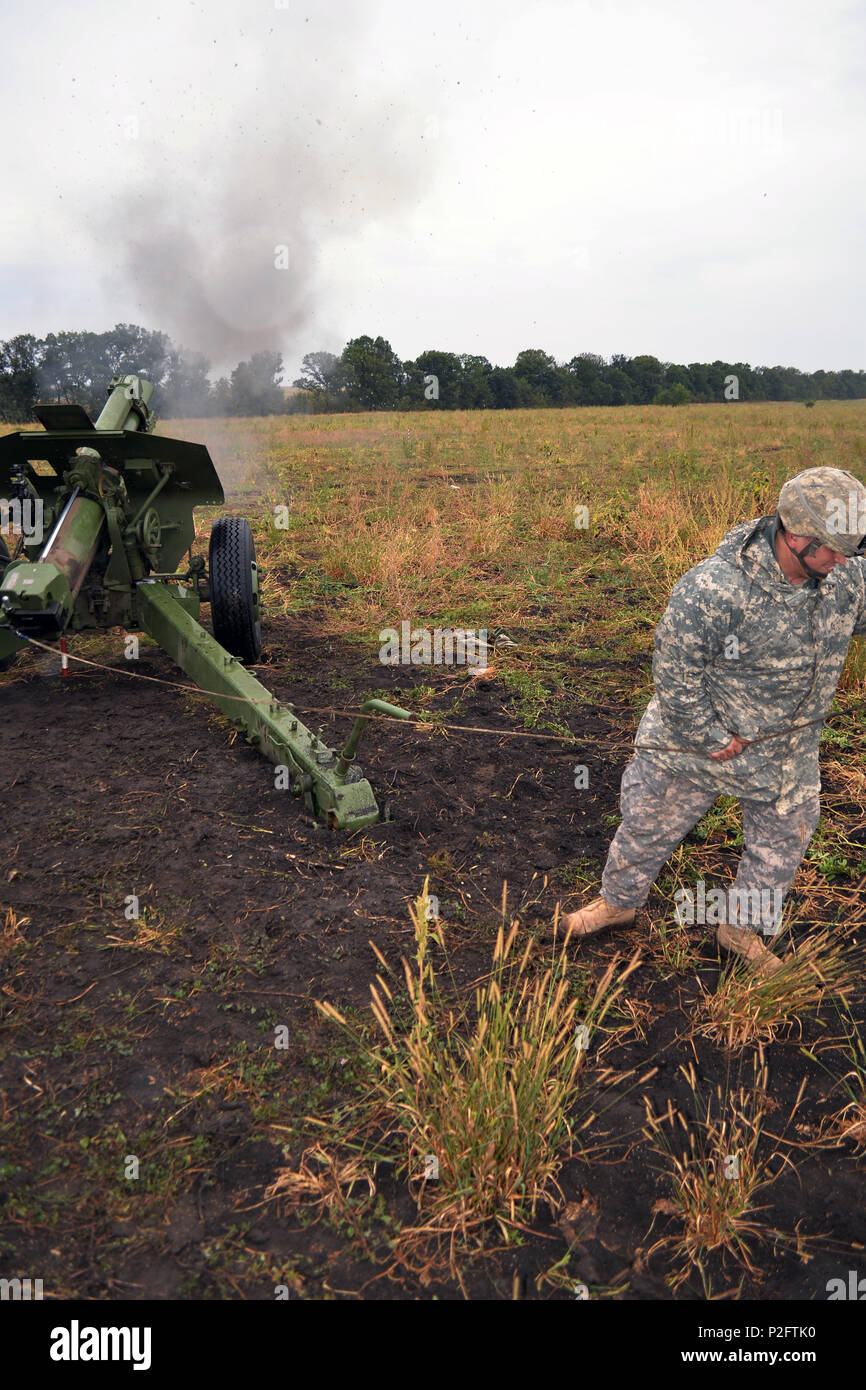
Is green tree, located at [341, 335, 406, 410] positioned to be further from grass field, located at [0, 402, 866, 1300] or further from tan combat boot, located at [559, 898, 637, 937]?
tan combat boot, located at [559, 898, 637, 937]

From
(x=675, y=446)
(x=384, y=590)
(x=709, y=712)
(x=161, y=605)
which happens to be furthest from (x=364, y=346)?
(x=709, y=712)

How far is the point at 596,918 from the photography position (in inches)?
117

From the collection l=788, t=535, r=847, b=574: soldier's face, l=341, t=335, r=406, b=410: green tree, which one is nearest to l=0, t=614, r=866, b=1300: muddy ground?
l=788, t=535, r=847, b=574: soldier's face

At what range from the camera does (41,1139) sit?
218 cm

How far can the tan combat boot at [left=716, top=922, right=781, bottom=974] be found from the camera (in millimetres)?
2689

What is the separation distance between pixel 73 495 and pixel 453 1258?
13.5 ft

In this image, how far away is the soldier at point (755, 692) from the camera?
2.37m

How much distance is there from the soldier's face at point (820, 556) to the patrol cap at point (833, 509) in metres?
0.04

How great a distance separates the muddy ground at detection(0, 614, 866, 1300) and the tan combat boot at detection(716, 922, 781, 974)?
8 centimetres

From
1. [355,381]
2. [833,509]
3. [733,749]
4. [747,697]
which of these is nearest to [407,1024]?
[733,749]

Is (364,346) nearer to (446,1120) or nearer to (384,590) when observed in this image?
(384,590)

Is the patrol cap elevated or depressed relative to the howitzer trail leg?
elevated
